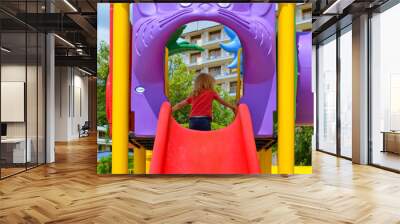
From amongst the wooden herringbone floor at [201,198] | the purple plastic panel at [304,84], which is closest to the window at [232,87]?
the purple plastic panel at [304,84]

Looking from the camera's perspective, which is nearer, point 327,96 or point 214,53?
point 214,53

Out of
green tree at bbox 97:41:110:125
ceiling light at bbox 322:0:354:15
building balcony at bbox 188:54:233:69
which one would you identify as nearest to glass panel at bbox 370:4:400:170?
ceiling light at bbox 322:0:354:15

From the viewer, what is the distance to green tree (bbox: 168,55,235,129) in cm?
569

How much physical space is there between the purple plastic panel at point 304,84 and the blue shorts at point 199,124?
130cm

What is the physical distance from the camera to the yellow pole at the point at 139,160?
5.48 metres

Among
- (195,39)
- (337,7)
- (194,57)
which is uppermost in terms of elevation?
(337,7)

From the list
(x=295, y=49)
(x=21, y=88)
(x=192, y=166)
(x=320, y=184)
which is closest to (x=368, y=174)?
(x=320, y=184)

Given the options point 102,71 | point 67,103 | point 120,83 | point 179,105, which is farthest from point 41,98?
point 67,103

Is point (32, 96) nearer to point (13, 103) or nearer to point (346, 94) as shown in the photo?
point (13, 103)

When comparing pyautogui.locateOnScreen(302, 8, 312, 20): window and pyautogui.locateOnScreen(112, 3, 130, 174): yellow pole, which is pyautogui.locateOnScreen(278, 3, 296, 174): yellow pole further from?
pyautogui.locateOnScreen(112, 3, 130, 174): yellow pole

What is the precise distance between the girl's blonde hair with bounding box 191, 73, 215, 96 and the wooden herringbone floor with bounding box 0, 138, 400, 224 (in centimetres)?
129

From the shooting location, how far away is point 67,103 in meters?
15.0

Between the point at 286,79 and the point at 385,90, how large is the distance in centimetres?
240

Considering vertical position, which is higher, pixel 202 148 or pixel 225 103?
pixel 225 103
